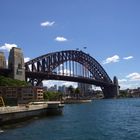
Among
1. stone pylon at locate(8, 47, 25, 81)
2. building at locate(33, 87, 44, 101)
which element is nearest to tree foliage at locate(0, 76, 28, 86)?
building at locate(33, 87, 44, 101)

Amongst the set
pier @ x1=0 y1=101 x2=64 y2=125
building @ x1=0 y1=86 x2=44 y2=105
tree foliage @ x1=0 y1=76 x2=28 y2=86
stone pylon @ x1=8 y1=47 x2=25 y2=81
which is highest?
stone pylon @ x1=8 y1=47 x2=25 y2=81

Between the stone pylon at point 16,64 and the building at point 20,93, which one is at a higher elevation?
the stone pylon at point 16,64

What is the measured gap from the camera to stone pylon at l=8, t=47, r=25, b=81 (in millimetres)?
141875

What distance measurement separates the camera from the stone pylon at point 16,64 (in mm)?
141875

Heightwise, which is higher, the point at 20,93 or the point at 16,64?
the point at 16,64

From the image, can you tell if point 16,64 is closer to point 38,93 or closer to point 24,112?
point 38,93

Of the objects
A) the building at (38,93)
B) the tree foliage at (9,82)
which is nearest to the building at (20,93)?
the building at (38,93)

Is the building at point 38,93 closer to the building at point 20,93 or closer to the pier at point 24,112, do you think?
the building at point 20,93

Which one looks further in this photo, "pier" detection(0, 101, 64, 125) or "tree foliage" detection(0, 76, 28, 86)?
"tree foliage" detection(0, 76, 28, 86)

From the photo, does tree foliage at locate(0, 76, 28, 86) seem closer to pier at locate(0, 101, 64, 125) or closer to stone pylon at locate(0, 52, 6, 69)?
stone pylon at locate(0, 52, 6, 69)

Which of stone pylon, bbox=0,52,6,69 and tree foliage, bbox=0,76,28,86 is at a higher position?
stone pylon, bbox=0,52,6,69

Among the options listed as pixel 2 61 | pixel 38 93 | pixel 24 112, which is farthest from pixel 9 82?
pixel 24 112

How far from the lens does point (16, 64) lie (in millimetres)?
143000

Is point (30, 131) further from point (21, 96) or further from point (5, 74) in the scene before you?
point (5, 74)
